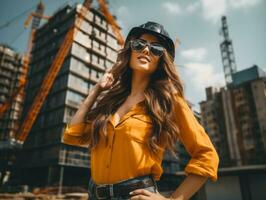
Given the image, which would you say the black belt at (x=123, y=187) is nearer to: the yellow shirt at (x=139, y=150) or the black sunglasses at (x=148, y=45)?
the yellow shirt at (x=139, y=150)

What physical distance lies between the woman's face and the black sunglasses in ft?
0.09

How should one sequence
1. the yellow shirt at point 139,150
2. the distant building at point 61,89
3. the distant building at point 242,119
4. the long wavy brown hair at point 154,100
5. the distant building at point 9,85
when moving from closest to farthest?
1. the yellow shirt at point 139,150
2. the long wavy brown hair at point 154,100
3. the distant building at point 61,89
4. the distant building at point 242,119
5. the distant building at point 9,85

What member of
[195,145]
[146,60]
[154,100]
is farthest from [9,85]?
[195,145]

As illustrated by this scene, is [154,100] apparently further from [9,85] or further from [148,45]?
[9,85]

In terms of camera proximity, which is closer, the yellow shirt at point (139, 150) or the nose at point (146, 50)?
the yellow shirt at point (139, 150)

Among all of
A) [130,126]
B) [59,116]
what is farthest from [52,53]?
[130,126]

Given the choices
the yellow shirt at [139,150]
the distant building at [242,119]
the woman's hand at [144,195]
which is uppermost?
the distant building at [242,119]

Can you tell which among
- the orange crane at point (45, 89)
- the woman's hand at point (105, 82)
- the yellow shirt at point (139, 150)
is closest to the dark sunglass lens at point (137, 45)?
the woman's hand at point (105, 82)

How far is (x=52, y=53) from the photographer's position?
152ft

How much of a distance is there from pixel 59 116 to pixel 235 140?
40480mm

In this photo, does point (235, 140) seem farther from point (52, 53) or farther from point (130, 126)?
point (130, 126)

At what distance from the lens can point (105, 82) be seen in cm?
238

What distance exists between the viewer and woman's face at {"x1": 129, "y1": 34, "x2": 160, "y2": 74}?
2.25 m

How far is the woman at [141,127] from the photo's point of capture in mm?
1674
